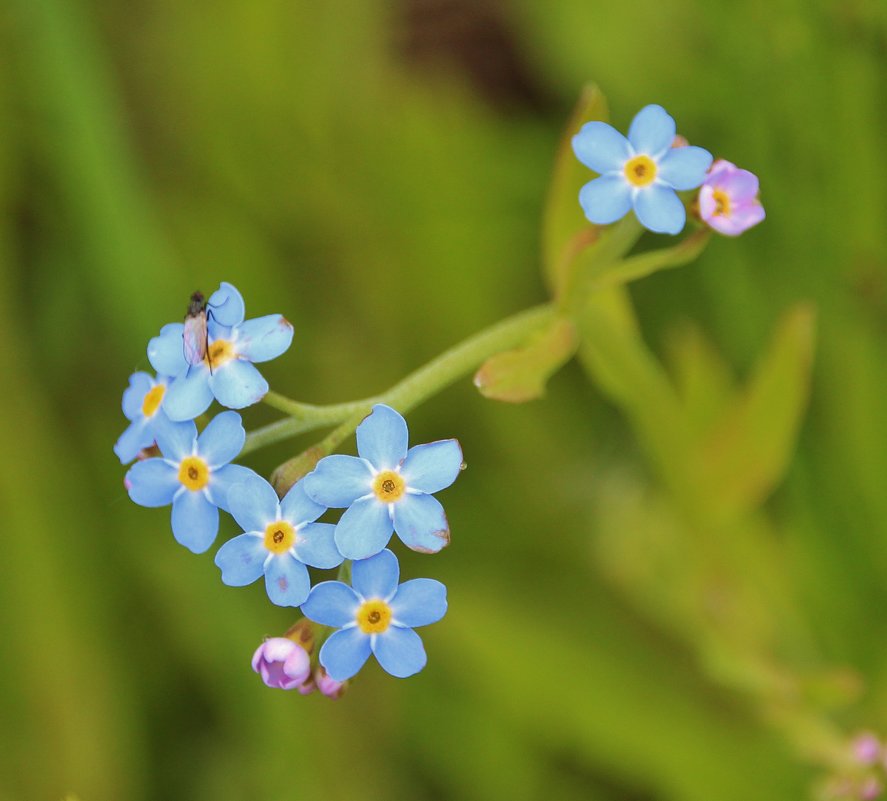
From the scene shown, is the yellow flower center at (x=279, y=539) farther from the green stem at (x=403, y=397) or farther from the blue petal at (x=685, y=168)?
the blue petal at (x=685, y=168)

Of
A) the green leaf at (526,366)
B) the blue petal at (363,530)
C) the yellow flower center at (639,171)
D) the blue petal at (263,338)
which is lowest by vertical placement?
the blue petal at (363,530)

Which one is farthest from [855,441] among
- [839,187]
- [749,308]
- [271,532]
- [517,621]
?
[271,532]

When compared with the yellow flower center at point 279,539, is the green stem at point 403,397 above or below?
above

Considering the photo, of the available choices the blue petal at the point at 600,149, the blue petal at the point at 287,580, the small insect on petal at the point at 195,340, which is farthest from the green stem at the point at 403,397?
the blue petal at the point at 600,149

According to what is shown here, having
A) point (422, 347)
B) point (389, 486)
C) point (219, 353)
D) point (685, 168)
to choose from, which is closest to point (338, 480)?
point (389, 486)

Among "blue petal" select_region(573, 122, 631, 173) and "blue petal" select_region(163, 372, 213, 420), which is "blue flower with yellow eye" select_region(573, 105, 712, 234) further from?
"blue petal" select_region(163, 372, 213, 420)

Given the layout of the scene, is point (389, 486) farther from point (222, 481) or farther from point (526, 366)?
point (526, 366)

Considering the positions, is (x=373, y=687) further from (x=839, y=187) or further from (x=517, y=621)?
(x=839, y=187)

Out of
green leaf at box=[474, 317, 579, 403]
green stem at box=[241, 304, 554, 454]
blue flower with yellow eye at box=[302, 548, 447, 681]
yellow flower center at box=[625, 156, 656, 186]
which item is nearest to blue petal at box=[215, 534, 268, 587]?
blue flower with yellow eye at box=[302, 548, 447, 681]

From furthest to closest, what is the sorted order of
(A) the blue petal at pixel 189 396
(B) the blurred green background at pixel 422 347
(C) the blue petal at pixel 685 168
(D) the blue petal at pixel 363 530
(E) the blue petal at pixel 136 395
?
1. (B) the blurred green background at pixel 422 347
2. (E) the blue petal at pixel 136 395
3. (C) the blue petal at pixel 685 168
4. (A) the blue petal at pixel 189 396
5. (D) the blue petal at pixel 363 530
